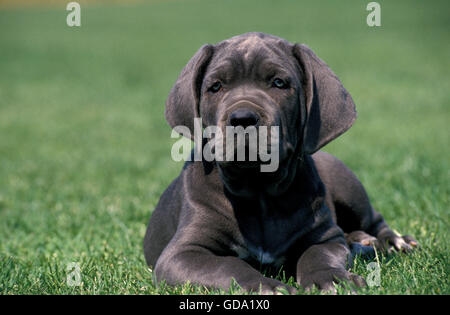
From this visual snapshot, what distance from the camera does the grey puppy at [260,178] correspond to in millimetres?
3723

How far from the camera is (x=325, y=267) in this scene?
12.1 feet

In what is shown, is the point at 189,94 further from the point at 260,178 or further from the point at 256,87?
the point at 260,178

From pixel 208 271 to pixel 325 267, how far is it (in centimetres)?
73

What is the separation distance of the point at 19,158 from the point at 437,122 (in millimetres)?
8234

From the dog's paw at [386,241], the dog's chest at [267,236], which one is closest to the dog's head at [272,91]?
the dog's chest at [267,236]

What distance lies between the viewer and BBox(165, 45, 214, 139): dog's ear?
404cm

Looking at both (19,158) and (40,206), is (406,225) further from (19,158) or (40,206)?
(19,158)

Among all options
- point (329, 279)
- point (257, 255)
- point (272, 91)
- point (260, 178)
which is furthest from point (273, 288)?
point (272, 91)

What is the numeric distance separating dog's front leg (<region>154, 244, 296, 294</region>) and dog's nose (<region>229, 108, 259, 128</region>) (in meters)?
0.86

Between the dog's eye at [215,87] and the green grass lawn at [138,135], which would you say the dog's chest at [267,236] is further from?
the dog's eye at [215,87]

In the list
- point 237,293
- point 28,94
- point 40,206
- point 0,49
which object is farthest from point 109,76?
point 237,293

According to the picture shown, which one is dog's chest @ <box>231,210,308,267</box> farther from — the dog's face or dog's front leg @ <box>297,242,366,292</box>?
the dog's face

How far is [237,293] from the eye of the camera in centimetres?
327

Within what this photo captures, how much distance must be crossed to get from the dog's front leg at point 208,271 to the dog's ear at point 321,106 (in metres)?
0.90
